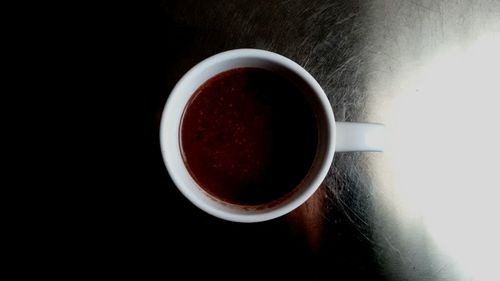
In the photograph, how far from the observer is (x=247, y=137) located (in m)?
0.63

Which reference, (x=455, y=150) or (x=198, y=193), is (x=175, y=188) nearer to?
(x=198, y=193)

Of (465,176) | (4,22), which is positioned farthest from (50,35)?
(465,176)

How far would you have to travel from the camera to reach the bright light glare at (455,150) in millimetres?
807

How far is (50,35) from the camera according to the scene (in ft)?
2.52

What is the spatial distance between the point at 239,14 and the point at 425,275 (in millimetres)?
596

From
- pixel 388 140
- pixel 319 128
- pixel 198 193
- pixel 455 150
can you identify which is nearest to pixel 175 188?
pixel 198 193

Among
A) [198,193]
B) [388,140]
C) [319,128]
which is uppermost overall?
[388,140]

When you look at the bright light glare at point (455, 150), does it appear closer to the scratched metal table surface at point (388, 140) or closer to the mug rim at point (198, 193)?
the scratched metal table surface at point (388, 140)

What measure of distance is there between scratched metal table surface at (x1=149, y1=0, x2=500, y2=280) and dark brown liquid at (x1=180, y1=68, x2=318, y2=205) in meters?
0.14

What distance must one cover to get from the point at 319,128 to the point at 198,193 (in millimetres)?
193

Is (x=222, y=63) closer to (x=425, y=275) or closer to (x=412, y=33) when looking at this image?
(x=412, y=33)

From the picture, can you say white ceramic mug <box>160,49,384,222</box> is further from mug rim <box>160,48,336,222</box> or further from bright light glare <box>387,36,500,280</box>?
bright light glare <box>387,36,500,280</box>

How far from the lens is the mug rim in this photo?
0.57m

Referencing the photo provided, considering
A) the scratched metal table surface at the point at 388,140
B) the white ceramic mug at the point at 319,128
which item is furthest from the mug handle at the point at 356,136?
the scratched metal table surface at the point at 388,140
